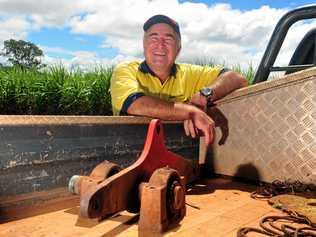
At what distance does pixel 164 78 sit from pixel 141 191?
1642 millimetres

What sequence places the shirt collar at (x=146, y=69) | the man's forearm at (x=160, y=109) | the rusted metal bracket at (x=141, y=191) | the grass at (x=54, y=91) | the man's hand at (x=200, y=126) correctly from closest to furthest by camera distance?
the rusted metal bracket at (x=141, y=191)
the man's hand at (x=200, y=126)
the man's forearm at (x=160, y=109)
the shirt collar at (x=146, y=69)
the grass at (x=54, y=91)

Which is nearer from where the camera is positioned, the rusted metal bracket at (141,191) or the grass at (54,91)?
the rusted metal bracket at (141,191)

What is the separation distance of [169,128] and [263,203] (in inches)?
26.7

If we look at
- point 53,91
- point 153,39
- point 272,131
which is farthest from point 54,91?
point 272,131

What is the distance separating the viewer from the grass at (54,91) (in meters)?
10.5

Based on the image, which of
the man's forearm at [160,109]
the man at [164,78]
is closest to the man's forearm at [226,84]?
the man at [164,78]

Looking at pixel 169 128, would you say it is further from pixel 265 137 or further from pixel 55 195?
pixel 55 195

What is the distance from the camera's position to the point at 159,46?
3.02 metres

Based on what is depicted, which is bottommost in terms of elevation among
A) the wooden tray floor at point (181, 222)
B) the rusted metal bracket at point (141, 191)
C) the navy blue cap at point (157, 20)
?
the wooden tray floor at point (181, 222)

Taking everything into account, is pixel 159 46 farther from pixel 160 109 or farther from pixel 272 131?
pixel 272 131

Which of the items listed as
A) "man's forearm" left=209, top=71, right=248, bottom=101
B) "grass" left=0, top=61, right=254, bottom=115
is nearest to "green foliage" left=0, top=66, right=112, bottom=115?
"grass" left=0, top=61, right=254, bottom=115

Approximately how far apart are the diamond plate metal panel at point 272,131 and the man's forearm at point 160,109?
34cm

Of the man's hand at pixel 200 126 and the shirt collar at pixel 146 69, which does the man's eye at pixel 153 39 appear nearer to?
the shirt collar at pixel 146 69

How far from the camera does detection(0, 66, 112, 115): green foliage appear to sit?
10.5 meters
